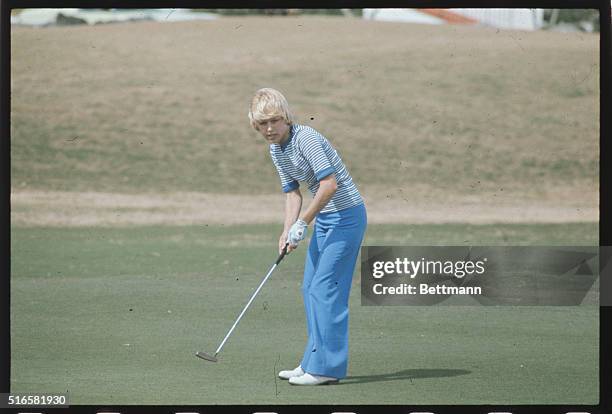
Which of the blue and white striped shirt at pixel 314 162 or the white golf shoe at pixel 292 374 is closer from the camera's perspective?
the blue and white striped shirt at pixel 314 162

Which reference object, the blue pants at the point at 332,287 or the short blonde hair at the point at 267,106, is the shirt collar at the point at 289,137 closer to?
the short blonde hair at the point at 267,106

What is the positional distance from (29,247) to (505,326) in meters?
4.98

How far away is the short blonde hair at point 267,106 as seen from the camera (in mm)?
5395

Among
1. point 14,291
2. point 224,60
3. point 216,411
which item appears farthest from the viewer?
point 224,60

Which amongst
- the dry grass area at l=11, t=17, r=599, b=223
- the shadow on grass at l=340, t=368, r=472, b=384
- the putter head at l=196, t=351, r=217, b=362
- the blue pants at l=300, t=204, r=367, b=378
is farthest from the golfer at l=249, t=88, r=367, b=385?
the dry grass area at l=11, t=17, r=599, b=223

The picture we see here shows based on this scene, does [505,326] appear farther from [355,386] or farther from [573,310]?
[355,386]

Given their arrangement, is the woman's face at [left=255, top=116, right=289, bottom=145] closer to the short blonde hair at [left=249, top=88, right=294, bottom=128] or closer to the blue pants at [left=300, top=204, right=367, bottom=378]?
the short blonde hair at [left=249, top=88, right=294, bottom=128]

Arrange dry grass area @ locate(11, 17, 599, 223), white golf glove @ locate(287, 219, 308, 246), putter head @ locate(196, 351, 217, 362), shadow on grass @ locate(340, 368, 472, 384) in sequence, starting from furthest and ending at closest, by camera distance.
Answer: dry grass area @ locate(11, 17, 599, 223), putter head @ locate(196, 351, 217, 362), shadow on grass @ locate(340, 368, 472, 384), white golf glove @ locate(287, 219, 308, 246)

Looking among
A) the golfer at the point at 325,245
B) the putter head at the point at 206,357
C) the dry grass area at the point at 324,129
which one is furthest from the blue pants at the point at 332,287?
the dry grass area at the point at 324,129

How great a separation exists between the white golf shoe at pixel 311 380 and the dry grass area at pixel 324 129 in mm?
6185

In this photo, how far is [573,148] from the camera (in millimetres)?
14328

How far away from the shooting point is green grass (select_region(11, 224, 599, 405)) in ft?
17.8

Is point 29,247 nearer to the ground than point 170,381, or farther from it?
farther from it

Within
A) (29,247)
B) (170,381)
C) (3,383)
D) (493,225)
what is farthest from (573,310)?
(493,225)
